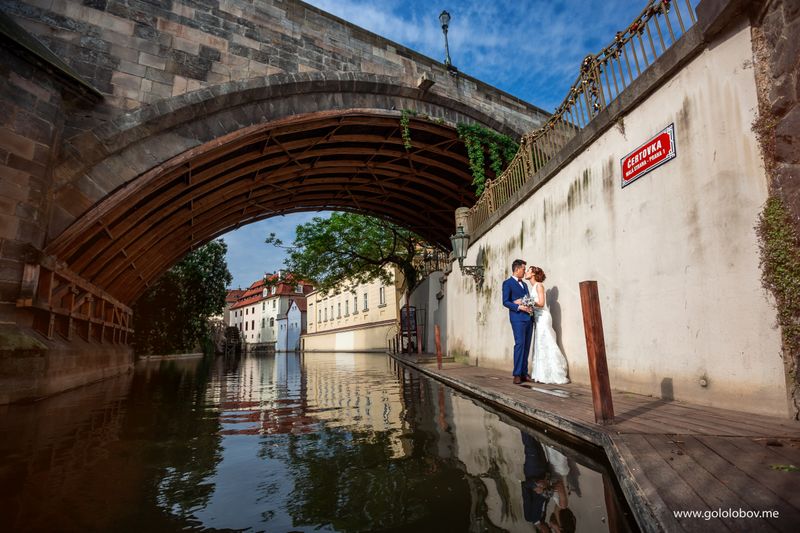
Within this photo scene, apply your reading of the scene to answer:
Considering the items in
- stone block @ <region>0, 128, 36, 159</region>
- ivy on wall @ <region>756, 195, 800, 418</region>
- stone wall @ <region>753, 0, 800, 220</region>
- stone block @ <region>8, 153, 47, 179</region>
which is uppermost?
stone block @ <region>0, 128, 36, 159</region>

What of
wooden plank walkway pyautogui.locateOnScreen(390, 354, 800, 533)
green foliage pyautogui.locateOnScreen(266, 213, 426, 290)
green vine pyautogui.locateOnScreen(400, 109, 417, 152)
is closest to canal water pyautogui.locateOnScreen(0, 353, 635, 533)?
wooden plank walkway pyautogui.locateOnScreen(390, 354, 800, 533)

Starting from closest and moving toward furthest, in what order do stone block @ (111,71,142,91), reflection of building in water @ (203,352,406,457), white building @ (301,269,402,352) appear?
1. reflection of building in water @ (203,352,406,457)
2. stone block @ (111,71,142,91)
3. white building @ (301,269,402,352)

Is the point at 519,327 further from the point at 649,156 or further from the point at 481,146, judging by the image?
the point at 481,146

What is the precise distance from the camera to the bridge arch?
8195 mm

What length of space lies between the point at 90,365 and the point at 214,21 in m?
8.47

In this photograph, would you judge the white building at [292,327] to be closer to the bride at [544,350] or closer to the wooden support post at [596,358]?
the bride at [544,350]

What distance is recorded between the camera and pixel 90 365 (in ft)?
32.7

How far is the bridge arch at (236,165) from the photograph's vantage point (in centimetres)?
820

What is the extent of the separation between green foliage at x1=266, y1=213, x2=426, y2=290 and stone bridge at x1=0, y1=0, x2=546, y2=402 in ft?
24.0

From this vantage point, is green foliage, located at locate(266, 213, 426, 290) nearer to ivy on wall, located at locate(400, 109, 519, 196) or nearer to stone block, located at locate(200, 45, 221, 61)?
ivy on wall, located at locate(400, 109, 519, 196)

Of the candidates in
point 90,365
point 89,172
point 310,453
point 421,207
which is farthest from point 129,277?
point 310,453

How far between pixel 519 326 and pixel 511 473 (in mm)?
3895

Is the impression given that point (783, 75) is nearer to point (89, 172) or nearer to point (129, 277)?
point (89, 172)

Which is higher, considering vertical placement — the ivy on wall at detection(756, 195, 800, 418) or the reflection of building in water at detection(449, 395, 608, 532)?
the ivy on wall at detection(756, 195, 800, 418)
